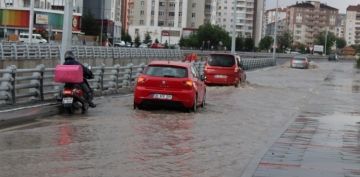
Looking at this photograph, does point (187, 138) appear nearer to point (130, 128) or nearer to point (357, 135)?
point (130, 128)

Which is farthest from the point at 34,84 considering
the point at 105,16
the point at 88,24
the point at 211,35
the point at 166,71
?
the point at 105,16

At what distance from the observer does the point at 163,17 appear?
586 ft

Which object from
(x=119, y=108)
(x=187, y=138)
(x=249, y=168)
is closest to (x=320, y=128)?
(x=187, y=138)

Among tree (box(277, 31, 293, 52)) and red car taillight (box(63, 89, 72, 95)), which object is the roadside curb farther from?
tree (box(277, 31, 293, 52))

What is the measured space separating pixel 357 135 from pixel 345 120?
4141 mm

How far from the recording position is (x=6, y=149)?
1115 cm

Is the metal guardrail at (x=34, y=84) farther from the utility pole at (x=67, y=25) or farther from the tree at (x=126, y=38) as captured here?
the tree at (x=126, y=38)

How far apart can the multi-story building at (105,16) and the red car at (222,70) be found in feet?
341

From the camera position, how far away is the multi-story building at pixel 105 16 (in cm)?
14712

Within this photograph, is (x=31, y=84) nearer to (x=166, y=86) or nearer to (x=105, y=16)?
(x=166, y=86)

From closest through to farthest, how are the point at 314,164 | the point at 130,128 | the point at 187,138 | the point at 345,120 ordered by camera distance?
the point at 314,164
the point at 187,138
the point at 130,128
the point at 345,120

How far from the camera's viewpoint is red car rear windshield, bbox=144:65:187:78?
19906 millimetres

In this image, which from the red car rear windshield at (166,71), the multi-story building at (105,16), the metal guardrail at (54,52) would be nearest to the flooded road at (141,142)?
the red car rear windshield at (166,71)

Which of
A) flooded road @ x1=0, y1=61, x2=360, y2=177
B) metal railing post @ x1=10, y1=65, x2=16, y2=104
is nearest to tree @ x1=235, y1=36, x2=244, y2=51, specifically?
flooded road @ x1=0, y1=61, x2=360, y2=177
